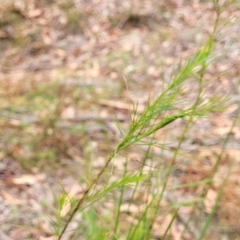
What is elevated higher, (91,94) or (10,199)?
(91,94)

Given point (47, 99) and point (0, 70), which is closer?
point (47, 99)

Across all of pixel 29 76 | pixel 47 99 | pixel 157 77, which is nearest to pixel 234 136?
pixel 157 77

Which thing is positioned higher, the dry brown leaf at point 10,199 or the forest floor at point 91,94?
the forest floor at point 91,94

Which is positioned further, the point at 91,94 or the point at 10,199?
the point at 91,94

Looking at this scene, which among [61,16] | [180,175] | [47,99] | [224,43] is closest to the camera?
[180,175]

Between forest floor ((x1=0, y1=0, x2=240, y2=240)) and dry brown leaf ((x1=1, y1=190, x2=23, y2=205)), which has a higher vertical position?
forest floor ((x1=0, y1=0, x2=240, y2=240))

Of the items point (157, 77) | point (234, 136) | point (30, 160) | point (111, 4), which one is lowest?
point (30, 160)

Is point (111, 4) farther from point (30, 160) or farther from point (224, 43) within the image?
point (30, 160)

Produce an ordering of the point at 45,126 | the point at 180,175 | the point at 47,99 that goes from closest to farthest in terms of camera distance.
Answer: the point at 180,175 → the point at 45,126 → the point at 47,99
